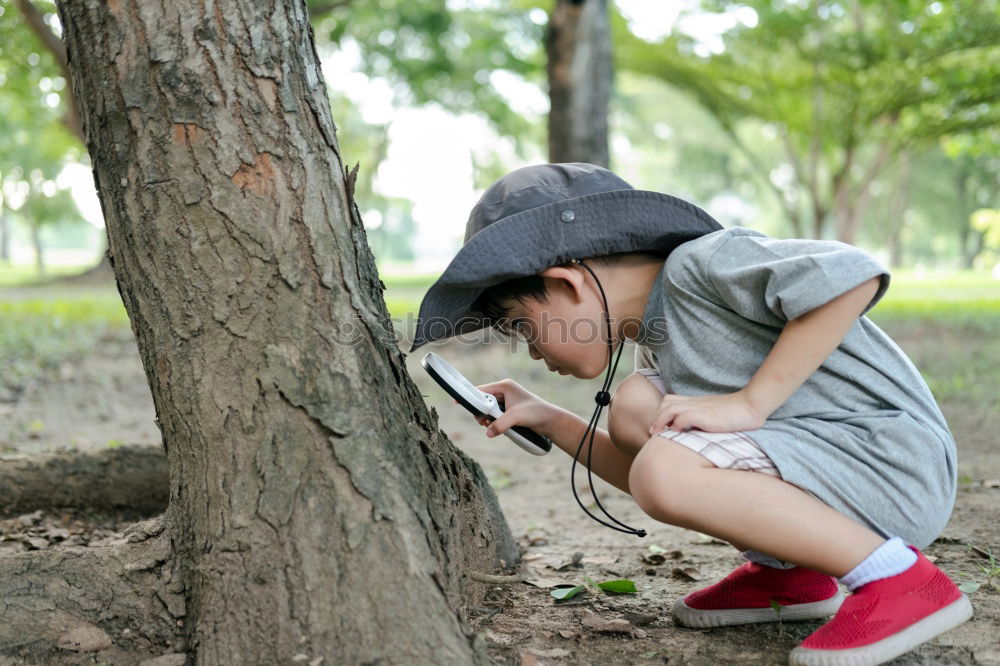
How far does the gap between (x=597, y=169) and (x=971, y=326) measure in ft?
27.9

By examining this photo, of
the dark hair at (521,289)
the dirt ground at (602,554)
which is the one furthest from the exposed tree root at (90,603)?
the dark hair at (521,289)

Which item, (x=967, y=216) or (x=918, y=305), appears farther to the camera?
(x=967, y=216)

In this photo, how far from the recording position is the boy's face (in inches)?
82.4

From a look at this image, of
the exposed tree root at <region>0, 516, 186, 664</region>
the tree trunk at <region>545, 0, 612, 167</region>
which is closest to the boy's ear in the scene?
the exposed tree root at <region>0, 516, 186, 664</region>

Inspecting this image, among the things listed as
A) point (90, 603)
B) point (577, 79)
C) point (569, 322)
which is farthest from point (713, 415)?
point (577, 79)

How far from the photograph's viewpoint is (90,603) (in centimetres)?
194

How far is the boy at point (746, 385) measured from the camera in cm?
178

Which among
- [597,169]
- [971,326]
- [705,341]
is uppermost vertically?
[597,169]

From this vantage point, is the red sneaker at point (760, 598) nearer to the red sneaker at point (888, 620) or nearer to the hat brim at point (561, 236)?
the red sneaker at point (888, 620)

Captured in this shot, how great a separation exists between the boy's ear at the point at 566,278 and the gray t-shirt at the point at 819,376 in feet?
0.59

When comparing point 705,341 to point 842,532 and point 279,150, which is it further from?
point 279,150

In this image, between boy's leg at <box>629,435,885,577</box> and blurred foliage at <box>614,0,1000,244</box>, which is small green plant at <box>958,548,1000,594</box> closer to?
boy's leg at <box>629,435,885,577</box>

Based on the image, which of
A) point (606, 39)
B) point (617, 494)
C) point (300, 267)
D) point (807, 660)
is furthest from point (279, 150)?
point (606, 39)

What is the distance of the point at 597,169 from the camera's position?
2137mm
